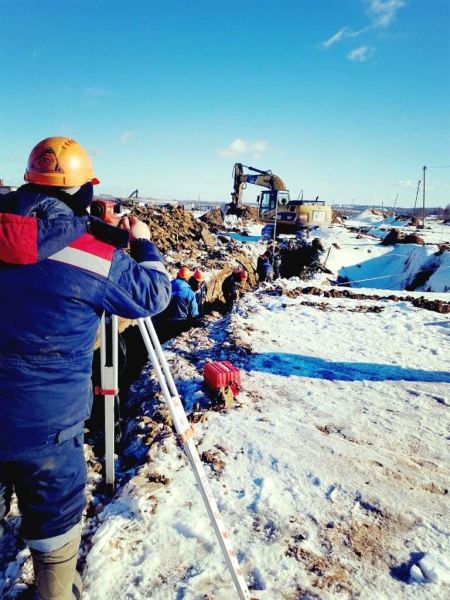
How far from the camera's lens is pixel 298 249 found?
1853cm

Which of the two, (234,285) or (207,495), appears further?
(234,285)

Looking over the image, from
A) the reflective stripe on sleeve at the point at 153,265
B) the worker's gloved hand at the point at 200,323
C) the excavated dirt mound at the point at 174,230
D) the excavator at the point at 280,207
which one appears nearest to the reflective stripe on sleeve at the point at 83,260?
the reflective stripe on sleeve at the point at 153,265

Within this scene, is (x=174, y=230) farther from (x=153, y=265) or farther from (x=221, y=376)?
(x=153, y=265)

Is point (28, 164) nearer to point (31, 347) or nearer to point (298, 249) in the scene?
point (31, 347)

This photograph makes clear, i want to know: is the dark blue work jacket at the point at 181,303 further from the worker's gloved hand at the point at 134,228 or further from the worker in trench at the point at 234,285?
the worker's gloved hand at the point at 134,228

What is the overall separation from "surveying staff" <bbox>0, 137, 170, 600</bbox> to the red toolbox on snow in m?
2.50

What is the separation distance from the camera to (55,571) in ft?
5.31

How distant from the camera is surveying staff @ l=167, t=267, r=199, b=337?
288 inches

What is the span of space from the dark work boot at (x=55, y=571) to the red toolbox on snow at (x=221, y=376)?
2.50 m

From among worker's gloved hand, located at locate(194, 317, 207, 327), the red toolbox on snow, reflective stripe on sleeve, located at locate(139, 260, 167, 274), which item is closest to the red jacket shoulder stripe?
reflective stripe on sleeve, located at locate(139, 260, 167, 274)

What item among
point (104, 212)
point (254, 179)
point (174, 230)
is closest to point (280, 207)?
point (254, 179)

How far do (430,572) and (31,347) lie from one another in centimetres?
253

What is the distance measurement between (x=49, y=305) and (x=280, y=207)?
20590mm

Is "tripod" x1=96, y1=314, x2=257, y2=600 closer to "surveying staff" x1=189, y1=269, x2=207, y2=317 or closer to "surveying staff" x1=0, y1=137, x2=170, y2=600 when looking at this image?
"surveying staff" x1=0, y1=137, x2=170, y2=600
